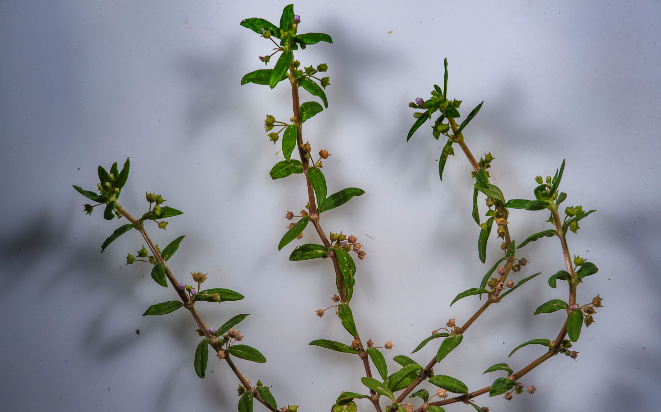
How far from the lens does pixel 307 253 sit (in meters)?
1.26

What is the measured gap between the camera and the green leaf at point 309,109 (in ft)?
4.04

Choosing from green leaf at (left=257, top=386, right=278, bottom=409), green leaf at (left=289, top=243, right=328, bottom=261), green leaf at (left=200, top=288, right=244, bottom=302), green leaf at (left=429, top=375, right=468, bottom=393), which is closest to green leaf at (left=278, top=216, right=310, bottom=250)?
green leaf at (left=289, top=243, right=328, bottom=261)

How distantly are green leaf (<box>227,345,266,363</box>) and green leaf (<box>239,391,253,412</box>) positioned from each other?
0.09 meters

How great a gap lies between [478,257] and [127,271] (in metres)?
1.00

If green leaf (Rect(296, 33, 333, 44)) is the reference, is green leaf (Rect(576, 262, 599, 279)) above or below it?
below

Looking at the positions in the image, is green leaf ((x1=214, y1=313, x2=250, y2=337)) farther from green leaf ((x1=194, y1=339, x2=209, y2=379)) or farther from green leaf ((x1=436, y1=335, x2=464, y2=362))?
green leaf ((x1=436, y1=335, x2=464, y2=362))

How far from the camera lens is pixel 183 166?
4.47 feet

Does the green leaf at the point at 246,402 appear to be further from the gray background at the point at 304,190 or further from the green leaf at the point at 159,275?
the green leaf at the point at 159,275

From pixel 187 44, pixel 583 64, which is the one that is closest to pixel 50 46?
pixel 187 44

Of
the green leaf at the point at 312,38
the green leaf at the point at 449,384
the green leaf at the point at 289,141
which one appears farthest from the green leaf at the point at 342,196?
the green leaf at the point at 449,384

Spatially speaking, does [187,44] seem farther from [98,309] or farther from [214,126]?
[98,309]

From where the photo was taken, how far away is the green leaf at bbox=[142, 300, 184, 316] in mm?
1240

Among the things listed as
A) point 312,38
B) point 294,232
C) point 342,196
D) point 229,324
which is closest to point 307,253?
point 294,232

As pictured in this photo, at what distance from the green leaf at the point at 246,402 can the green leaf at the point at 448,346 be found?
50cm
